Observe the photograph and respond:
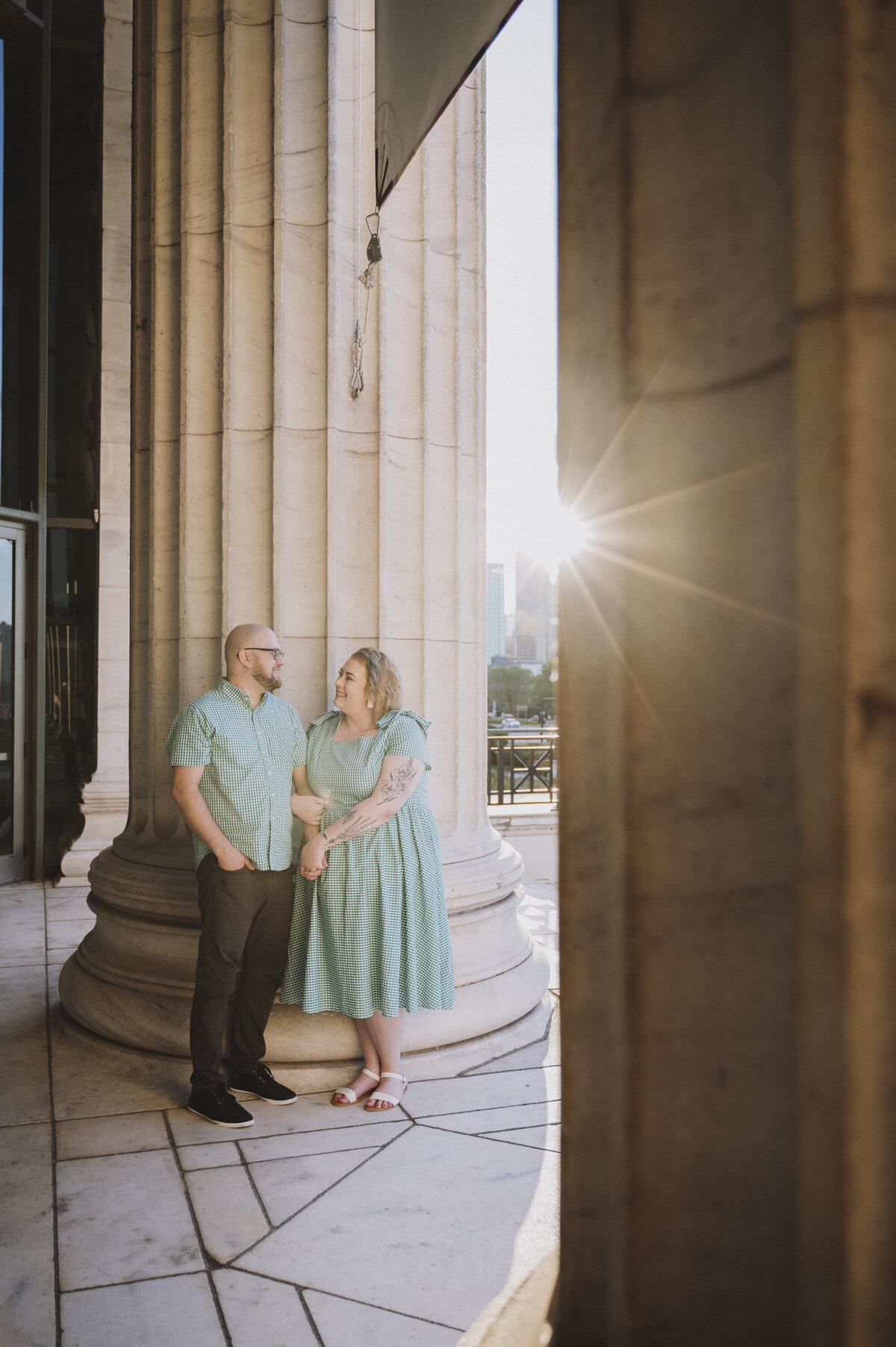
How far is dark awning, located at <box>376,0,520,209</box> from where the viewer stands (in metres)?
3.07

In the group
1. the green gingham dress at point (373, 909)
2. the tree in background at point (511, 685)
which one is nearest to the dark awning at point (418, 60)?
the green gingham dress at point (373, 909)

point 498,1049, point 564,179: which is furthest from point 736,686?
point 498,1049

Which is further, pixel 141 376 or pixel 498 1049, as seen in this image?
pixel 141 376

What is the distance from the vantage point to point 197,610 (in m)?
4.88

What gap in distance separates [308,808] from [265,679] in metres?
0.63

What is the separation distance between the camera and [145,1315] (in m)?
2.67

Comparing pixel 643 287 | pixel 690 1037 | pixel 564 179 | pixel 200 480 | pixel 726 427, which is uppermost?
pixel 200 480

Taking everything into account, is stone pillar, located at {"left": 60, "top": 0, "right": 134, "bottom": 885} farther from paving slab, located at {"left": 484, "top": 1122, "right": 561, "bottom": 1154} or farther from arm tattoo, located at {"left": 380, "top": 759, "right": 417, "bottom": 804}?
paving slab, located at {"left": 484, "top": 1122, "right": 561, "bottom": 1154}

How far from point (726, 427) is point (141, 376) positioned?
16.3ft

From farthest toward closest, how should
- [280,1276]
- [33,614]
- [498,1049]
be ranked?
[33,614] → [498,1049] → [280,1276]

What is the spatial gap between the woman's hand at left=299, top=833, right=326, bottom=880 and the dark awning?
2.83 m

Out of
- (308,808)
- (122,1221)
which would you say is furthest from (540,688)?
(122,1221)

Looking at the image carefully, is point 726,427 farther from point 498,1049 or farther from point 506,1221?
point 498,1049

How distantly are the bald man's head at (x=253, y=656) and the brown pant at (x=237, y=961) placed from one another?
83 centimetres
